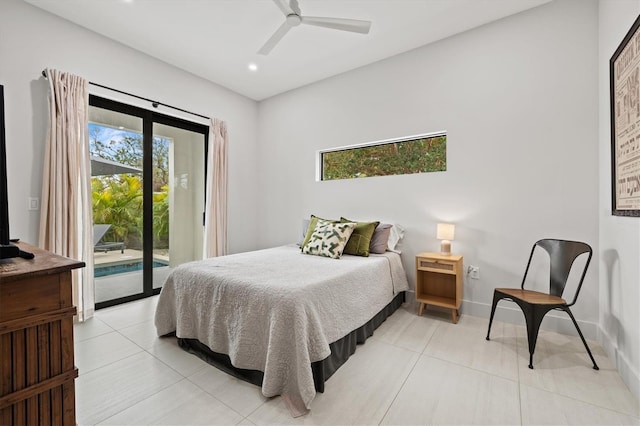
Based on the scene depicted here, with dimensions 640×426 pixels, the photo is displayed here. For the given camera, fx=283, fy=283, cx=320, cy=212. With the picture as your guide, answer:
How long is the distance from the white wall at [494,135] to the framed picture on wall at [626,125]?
0.43 m

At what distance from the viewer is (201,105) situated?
3.95 meters

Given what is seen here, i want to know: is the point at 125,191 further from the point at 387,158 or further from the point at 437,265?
the point at 437,265

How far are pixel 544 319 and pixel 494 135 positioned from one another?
5.73 ft

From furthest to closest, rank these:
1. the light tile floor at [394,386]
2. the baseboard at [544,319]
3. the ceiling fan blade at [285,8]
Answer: the baseboard at [544,319]
the ceiling fan blade at [285,8]
the light tile floor at [394,386]

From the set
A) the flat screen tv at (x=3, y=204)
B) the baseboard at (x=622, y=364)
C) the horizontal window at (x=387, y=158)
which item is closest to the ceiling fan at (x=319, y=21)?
the horizontal window at (x=387, y=158)

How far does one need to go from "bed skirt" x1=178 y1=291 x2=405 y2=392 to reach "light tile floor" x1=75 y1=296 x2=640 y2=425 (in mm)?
46

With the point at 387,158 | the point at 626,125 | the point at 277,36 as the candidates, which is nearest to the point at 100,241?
A: the point at 277,36

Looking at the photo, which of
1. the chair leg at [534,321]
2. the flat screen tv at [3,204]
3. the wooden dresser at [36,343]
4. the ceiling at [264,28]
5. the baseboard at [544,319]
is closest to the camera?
the wooden dresser at [36,343]

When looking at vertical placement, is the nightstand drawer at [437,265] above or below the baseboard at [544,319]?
above

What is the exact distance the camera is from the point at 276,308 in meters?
1.65

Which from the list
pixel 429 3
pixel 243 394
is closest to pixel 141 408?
pixel 243 394

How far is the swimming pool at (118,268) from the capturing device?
3.14 meters

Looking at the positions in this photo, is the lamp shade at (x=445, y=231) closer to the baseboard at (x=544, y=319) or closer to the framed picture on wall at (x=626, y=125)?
the baseboard at (x=544, y=319)

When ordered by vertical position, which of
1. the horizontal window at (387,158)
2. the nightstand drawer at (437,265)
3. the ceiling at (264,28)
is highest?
the ceiling at (264,28)
